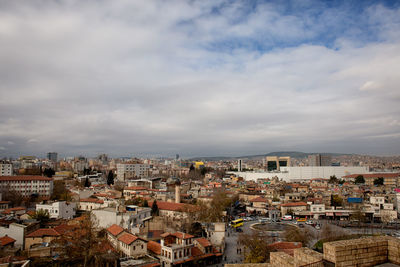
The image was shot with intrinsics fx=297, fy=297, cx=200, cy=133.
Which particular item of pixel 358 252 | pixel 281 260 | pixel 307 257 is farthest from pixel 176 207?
pixel 358 252

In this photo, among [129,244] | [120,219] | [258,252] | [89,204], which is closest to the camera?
[258,252]

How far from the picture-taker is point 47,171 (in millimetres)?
37781

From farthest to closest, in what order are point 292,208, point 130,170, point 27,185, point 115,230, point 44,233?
point 130,170 → point 27,185 → point 292,208 → point 115,230 → point 44,233

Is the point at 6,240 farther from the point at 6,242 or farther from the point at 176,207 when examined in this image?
the point at 176,207

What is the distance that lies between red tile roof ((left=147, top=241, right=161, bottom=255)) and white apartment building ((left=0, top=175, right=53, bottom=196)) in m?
18.4

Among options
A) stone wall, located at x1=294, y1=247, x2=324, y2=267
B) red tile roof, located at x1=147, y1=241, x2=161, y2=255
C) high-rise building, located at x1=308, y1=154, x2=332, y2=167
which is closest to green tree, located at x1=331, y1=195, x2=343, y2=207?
red tile roof, located at x1=147, y1=241, x2=161, y2=255

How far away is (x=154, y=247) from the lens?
42.2 feet

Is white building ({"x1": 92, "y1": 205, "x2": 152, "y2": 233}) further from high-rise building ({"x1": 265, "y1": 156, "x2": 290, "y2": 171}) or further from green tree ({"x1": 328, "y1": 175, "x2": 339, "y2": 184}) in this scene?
high-rise building ({"x1": 265, "y1": 156, "x2": 290, "y2": 171})

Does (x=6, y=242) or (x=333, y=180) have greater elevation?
(x=6, y=242)

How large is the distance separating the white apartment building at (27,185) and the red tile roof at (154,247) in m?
18.4

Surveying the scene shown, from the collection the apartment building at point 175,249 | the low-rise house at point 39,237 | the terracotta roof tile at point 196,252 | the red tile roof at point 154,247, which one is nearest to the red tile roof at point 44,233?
the low-rise house at point 39,237

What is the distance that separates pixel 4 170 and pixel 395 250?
141 feet

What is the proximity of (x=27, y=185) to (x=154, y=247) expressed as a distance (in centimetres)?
1943

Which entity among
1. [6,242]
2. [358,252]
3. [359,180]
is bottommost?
[359,180]
